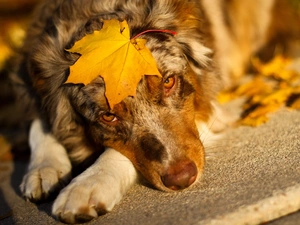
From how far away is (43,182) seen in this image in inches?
129

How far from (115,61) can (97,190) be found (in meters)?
0.70

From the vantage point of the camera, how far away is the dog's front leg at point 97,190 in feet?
8.85

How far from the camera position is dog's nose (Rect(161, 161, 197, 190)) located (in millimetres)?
2768

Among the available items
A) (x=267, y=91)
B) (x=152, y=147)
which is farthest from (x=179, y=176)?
(x=267, y=91)

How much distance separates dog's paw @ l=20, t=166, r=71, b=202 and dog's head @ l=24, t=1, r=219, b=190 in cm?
31

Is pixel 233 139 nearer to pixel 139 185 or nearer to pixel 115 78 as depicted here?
pixel 139 185

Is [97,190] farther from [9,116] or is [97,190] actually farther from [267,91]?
[9,116]

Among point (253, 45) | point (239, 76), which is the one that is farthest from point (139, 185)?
point (253, 45)

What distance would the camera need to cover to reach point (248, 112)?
162 inches

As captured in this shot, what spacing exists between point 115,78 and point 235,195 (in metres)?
0.89

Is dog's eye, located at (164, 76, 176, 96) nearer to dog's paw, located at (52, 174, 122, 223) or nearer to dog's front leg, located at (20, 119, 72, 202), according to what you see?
dog's paw, located at (52, 174, 122, 223)

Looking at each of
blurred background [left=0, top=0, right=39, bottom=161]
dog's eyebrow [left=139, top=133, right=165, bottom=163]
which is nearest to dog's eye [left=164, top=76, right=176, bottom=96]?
dog's eyebrow [left=139, top=133, right=165, bottom=163]

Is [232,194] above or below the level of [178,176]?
below

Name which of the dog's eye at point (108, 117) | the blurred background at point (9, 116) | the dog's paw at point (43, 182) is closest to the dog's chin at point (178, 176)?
the dog's eye at point (108, 117)
